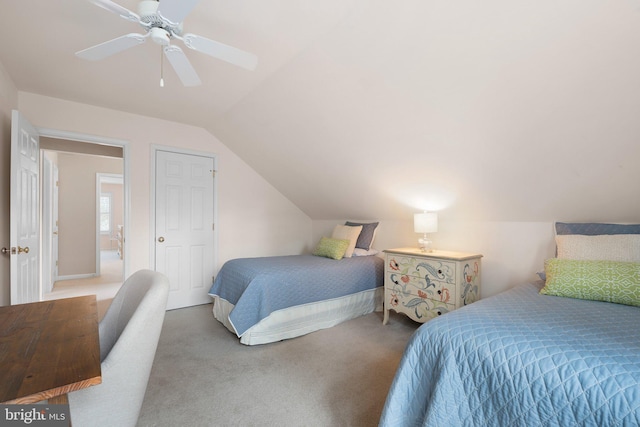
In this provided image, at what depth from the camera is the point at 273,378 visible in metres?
2.15

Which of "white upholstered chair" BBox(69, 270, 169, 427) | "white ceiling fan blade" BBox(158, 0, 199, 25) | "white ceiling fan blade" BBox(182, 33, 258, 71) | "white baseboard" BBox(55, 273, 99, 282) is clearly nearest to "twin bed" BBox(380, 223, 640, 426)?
"white upholstered chair" BBox(69, 270, 169, 427)

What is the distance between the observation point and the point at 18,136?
7.32 ft

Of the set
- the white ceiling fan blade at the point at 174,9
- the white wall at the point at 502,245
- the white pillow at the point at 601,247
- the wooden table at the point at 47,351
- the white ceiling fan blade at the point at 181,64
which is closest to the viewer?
the wooden table at the point at 47,351

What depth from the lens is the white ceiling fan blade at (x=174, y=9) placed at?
130 cm

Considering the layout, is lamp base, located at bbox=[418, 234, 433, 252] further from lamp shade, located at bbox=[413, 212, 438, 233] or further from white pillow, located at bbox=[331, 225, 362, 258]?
white pillow, located at bbox=[331, 225, 362, 258]

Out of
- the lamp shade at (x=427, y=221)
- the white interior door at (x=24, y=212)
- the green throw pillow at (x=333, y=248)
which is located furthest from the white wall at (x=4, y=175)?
the lamp shade at (x=427, y=221)

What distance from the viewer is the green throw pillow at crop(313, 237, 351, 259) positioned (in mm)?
3641

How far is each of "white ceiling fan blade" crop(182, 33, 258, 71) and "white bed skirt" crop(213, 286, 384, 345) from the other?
2.07 metres

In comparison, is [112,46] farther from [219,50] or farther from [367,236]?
[367,236]

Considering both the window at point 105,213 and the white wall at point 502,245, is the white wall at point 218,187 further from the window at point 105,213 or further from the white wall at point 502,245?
the window at point 105,213

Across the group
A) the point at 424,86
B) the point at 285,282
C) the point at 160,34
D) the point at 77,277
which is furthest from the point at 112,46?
the point at 77,277

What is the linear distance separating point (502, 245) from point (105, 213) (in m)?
9.97

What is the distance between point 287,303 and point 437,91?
85.0 inches

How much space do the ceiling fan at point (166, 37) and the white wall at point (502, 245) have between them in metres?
2.57
